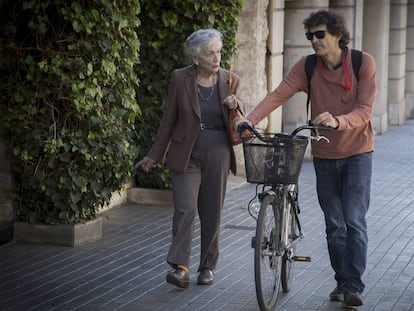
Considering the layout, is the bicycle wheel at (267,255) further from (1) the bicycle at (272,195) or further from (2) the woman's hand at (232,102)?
(2) the woman's hand at (232,102)

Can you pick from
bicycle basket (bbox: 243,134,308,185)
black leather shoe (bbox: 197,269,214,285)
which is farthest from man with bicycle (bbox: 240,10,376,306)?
black leather shoe (bbox: 197,269,214,285)

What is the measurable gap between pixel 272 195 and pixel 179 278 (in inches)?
41.8

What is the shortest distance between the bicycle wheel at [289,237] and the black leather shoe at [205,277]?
22.0 inches

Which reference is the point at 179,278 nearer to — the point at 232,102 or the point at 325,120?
the point at 232,102

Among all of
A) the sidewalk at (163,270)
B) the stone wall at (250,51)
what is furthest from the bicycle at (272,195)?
the stone wall at (250,51)

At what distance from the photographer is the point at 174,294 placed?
25.1 ft

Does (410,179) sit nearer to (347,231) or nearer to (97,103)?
(97,103)

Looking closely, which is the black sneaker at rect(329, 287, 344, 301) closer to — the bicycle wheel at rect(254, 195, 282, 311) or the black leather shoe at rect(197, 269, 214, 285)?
the bicycle wheel at rect(254, 195, 282, 311)

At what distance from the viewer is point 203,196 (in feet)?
26.0

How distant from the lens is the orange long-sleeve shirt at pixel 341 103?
23.2ft

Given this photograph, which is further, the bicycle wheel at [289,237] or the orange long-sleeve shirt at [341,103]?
the bicycle wheel at [289,237]

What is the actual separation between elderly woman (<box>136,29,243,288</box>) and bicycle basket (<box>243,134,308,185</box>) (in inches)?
34.1

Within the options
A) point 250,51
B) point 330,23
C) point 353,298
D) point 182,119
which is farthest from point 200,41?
point 250,51

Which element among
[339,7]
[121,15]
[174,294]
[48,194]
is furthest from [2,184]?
[339,7]
